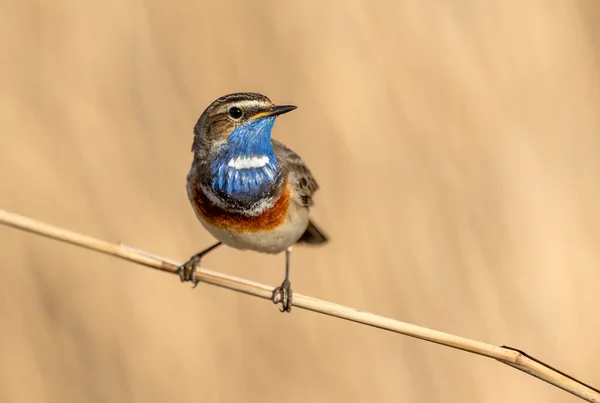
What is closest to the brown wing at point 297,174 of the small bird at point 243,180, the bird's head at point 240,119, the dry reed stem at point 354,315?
the small bird at point 243,180

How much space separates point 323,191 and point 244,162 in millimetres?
1505

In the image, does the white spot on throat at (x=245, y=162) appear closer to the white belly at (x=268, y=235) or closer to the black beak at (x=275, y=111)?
the black beak at (x=275, y=111)

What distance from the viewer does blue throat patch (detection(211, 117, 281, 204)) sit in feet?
13.4

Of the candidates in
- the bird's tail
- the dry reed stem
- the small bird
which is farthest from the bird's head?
the bird's tail

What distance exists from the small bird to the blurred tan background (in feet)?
3.25

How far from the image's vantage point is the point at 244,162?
4145 millimetres

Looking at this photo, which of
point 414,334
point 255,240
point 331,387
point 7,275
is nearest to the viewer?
point 414,334

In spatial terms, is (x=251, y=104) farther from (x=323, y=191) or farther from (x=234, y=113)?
(x=323, y=191)

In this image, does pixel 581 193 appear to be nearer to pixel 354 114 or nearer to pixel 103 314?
pixel 354 114

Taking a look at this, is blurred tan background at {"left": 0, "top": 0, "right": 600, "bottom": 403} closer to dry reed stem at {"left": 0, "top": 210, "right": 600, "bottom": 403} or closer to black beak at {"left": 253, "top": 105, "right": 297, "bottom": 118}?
black beak at {"left": 253, "top": 105, "right": 297, "bottom": 118}

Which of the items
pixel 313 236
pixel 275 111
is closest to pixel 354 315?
pixel 275 111

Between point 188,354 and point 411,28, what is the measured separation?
2581mm

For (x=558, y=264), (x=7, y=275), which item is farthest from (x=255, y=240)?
(x=558, y=264)

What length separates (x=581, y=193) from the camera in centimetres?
559
